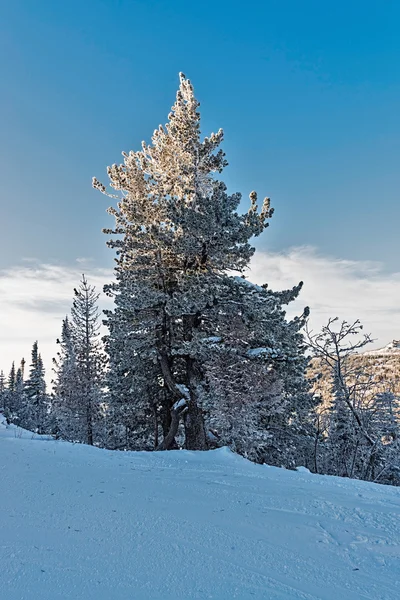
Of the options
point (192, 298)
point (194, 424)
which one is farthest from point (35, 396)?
point (192, 298)

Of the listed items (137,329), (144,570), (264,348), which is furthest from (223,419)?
(144,570)

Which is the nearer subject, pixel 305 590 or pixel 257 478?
pixel 305 590

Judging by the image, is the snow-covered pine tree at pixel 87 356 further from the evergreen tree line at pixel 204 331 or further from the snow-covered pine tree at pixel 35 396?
the snow-covered pine tree at pixel 35 396

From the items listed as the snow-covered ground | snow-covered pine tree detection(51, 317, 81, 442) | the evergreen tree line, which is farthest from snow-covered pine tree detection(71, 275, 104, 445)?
the snow-covered ground

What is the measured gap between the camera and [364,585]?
7.39ft

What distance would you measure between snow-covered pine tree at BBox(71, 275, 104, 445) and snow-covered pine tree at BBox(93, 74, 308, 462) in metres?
8.39

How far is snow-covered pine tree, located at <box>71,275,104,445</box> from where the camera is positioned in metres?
20.7

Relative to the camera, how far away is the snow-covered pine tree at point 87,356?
20688 mm

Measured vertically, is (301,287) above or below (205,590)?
above

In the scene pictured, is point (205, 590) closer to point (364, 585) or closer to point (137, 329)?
point (364, 585)

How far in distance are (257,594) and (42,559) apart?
4.70 ft

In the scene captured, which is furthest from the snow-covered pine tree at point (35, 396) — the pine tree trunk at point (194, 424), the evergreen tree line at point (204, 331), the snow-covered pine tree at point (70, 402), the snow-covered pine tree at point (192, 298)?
the pine tree trunk at point (194, 424)

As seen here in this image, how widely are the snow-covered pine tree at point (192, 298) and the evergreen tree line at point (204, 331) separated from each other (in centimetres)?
4

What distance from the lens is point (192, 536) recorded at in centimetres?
291
